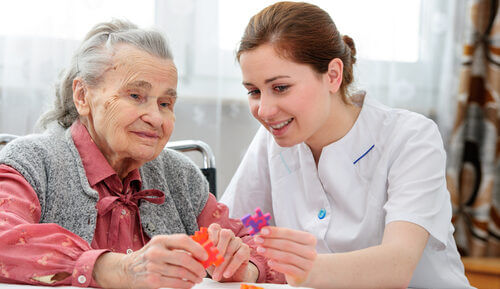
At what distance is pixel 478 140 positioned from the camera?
2916 millimetres

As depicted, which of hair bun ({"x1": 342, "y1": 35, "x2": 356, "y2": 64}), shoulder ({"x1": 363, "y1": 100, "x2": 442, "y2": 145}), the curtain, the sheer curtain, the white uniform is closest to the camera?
the white uniform

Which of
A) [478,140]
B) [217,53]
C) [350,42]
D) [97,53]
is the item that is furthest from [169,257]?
[478,140]

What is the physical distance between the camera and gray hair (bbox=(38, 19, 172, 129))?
4.43 ft

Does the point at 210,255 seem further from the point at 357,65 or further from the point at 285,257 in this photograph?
the point at 357,65

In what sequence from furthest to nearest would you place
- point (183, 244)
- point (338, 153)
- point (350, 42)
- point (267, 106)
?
point (350, 42) < point (338, 153) < point (267, 106) < point (183, 244)

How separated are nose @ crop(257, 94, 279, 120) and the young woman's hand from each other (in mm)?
535

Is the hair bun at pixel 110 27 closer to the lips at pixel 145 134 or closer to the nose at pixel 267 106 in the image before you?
the lips at pixel 145 134

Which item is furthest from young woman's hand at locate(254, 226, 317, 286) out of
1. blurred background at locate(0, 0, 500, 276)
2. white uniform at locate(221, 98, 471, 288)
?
blurred background at locate(0, 0, 500, 276)

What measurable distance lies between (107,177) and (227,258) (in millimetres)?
370

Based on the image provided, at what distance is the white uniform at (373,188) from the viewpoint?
4.65ft

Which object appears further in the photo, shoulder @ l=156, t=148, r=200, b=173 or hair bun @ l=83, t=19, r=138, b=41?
shoulder @ l=156, t=148, r=200, b=173

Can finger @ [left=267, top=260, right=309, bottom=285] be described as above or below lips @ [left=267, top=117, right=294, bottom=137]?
below

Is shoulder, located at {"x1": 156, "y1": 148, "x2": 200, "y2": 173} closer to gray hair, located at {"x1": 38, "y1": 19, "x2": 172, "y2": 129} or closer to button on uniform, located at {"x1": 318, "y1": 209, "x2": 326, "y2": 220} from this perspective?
gray hair, located at {"x1": 38, "y1": 19, "x2": 172, "y2": 129}

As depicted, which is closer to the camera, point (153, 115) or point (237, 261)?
point (237, 261)
